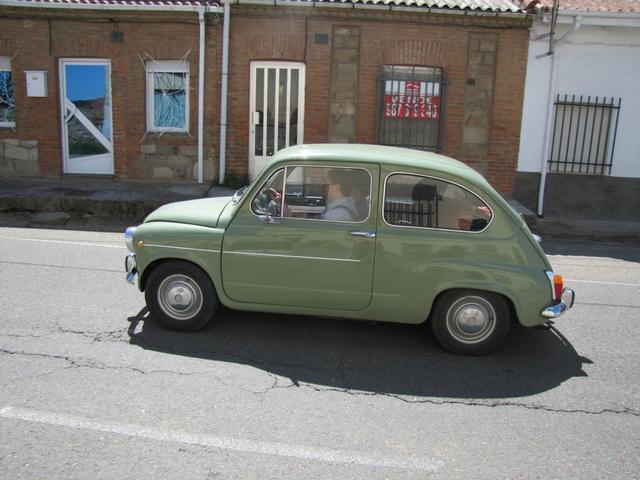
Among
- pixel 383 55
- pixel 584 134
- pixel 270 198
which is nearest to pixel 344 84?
pixel 383 55

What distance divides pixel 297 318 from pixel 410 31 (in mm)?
7904

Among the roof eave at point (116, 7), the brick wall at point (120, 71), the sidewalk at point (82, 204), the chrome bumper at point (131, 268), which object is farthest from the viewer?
the brick wall at point (120, 71)

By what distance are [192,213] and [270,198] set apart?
2.50 ft

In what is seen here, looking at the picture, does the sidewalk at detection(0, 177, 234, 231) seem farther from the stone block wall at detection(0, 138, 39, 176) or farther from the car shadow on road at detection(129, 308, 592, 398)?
the car shadow on road at detection(129, 308, 592, 398)

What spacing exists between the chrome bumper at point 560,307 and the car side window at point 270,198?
2278mm

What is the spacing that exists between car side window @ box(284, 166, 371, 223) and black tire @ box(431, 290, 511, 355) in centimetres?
100

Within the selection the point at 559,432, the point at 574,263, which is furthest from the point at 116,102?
the point at 559,432

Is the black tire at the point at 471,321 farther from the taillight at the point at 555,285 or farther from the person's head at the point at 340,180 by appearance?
the person's head at the point at 340,180

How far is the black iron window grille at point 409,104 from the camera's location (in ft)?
38.7

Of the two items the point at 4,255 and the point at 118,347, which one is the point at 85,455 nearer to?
the point at 118,347

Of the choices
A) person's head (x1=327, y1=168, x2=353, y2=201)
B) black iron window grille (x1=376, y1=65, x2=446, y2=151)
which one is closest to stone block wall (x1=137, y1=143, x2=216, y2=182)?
black iron window grille (x1=376, y1=65, x2=446, y2=151)

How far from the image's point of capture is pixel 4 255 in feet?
24.4

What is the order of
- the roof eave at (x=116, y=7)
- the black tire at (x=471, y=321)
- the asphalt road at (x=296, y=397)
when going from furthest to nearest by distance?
1. the roof eave at (x=116, y=7)
2. the black tire at (x=471, y=321)
3. the asphalt road at (x=296, y=397)

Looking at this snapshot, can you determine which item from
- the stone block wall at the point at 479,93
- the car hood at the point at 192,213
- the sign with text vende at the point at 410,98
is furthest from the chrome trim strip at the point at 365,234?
the stone block wall at the point at 479,93
